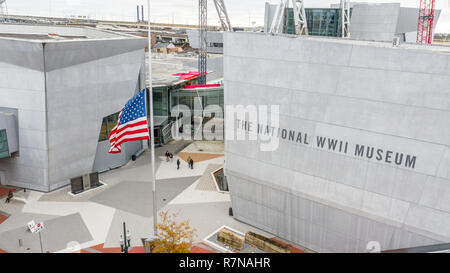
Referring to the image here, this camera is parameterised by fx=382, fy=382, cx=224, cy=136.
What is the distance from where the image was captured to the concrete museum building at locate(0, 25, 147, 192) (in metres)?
27.4

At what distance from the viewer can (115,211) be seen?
26.4 metres

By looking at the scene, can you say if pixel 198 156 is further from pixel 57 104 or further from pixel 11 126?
pixel 11 126

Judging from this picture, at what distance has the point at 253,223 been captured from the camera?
2469 cm

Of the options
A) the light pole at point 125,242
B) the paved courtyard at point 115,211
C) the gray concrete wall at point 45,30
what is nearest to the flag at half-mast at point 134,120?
the paved courtyard at point 115,211

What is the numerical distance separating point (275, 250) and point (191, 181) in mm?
12999

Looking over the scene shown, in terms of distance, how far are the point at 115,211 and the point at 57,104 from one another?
9227 millimetres

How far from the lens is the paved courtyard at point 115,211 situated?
2256 cm

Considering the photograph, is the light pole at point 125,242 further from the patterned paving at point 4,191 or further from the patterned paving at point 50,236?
the patterned paving at point 4,191

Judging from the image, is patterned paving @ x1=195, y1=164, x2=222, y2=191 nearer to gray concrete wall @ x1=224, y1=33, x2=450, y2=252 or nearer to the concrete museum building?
gray concrete wall @ x1=224, y1=33, x2=450, y2=252

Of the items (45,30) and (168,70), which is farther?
(168,70)

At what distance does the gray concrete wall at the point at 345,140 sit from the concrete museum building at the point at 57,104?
13218 mm

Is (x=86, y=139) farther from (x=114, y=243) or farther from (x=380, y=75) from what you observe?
(x=380, y=75)

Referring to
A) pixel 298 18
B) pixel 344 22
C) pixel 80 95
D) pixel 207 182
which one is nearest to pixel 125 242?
pixel 207 182
